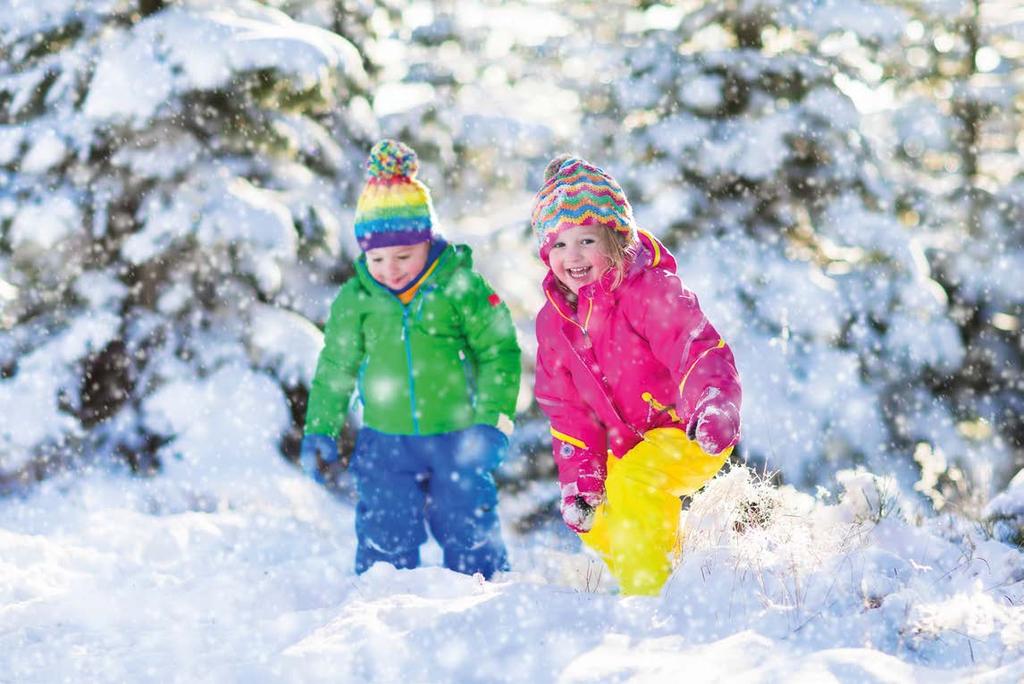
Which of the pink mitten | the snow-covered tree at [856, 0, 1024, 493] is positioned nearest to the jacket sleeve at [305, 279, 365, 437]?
the pink mitten

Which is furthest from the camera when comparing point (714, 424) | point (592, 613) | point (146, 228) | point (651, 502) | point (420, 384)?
point (146, 228)

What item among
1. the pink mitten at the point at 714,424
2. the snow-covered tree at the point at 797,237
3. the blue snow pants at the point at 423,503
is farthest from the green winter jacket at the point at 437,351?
the snow-covered tree at the point at 797,237

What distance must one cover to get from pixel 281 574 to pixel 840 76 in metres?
6.53

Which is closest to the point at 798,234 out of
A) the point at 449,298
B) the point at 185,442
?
the point at 449,298

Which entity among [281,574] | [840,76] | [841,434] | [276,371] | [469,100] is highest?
[840,76]

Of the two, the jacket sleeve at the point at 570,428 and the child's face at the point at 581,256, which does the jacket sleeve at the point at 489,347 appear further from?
the child's face at the point at 581,256

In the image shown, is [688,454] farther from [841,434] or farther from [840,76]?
[840,76]

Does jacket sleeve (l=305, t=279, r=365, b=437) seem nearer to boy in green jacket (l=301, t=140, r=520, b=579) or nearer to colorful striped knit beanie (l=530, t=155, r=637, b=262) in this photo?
boy in green jacket (l=301, t=140, r=520, b=579)

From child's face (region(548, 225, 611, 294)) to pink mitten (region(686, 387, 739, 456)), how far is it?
74cm

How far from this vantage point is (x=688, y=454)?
11.2ft

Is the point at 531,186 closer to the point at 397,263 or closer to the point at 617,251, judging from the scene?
the point at 397,263

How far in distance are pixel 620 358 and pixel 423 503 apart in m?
1.52

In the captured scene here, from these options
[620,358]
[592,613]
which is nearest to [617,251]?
[620,358]

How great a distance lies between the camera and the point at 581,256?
3.46 m
